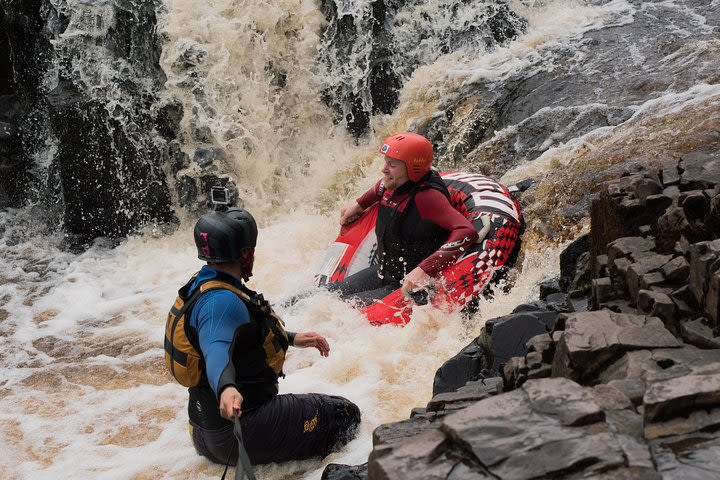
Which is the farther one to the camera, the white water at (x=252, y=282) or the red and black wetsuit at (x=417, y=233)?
the red and black wetsuit at (x=417, y=233)

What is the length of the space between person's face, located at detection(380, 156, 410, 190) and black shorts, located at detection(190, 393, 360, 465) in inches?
80.3

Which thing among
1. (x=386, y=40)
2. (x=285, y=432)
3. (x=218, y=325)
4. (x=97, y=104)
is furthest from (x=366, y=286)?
(x=97, y=104)

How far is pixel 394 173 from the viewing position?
5.32 m

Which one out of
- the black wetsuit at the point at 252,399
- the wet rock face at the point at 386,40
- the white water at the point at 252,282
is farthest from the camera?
the wet rock face at the point at 386,40

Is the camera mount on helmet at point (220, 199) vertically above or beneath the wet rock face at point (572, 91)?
above

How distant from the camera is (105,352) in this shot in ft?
20.0

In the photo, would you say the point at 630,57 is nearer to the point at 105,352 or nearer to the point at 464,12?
the point at 464,12

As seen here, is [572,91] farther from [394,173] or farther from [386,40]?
[394,173]

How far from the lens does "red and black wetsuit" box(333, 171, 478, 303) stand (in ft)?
17.1

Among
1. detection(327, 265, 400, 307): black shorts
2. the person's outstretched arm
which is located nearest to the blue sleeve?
the person's outstretched arm

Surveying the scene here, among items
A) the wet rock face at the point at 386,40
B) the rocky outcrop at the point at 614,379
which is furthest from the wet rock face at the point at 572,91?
the rocky outcrop at the point at 614,379

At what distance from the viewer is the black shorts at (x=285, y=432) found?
11.0 ft

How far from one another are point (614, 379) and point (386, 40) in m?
8.01

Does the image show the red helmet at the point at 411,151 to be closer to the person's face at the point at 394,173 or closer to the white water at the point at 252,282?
the person's face at the point at 394,173
